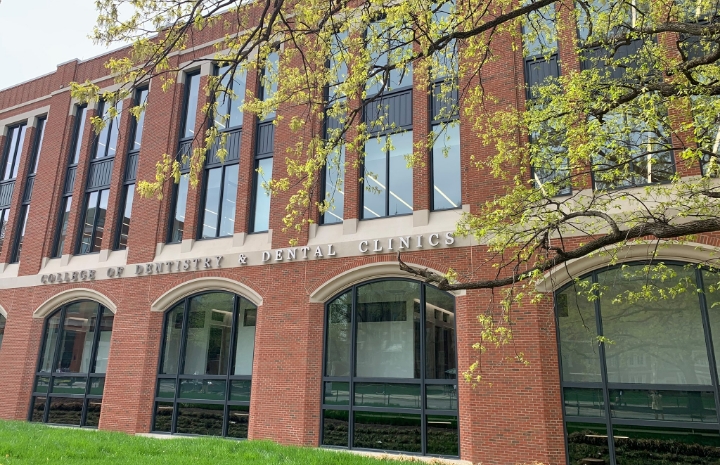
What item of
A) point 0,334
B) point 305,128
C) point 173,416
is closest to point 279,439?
point 173,416

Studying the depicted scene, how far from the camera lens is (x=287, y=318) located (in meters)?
13.6

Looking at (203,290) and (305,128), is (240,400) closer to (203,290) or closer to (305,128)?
(203,290)

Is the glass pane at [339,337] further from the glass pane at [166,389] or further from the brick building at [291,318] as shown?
the glass pane at [166,389]

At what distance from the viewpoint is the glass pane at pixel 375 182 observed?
13.7 meters

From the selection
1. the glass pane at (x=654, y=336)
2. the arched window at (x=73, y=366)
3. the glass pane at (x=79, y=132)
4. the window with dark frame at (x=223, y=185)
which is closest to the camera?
the glass pane at (x=654, y=336)

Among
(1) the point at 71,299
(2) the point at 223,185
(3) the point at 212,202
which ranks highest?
(2) the point at 223,185

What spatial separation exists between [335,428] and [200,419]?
427 cm

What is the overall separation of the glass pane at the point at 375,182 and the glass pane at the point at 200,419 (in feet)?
22.3

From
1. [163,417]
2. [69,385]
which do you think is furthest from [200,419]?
[69,385]

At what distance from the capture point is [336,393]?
12.9 m

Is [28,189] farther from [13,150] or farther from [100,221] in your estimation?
[100,221]

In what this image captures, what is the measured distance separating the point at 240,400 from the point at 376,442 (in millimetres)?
4077

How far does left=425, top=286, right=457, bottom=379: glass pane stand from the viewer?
11906mm

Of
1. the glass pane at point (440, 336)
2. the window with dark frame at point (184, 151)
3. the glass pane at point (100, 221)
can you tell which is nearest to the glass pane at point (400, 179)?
the glass pane at point (440, 336)
